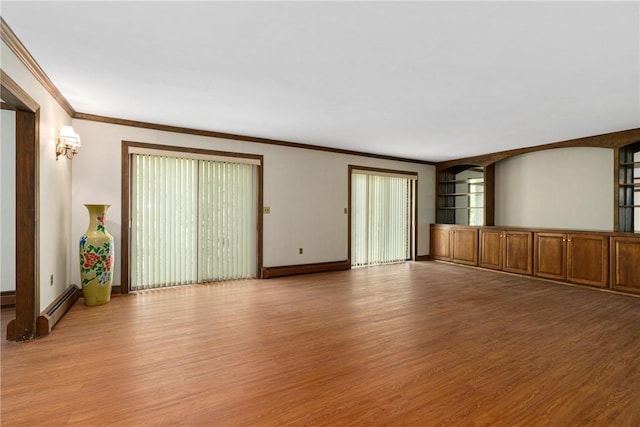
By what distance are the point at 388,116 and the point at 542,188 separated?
412 cm

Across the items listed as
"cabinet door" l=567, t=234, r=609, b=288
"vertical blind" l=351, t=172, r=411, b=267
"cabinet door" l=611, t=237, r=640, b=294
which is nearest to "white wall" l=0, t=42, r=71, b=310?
"vertical blind" l=351, t=172, r=411, b=267

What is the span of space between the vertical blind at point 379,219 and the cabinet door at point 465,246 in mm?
1022

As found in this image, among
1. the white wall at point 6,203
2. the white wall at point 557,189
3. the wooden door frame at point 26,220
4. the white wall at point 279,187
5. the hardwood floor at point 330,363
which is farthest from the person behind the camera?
the white wall at point 557,189

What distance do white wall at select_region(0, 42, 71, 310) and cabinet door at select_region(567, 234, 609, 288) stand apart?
724 cm

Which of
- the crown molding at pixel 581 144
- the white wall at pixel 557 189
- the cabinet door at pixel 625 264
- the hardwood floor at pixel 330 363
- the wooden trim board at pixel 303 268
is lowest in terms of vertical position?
the hardwood floor at pixel 330 363

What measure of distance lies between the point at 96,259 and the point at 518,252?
22.4ft

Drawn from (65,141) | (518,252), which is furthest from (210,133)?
(518,252)

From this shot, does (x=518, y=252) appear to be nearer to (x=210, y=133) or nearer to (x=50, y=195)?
(x=210, y=133)

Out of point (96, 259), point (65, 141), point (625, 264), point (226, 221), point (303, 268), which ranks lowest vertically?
point (303, 268)

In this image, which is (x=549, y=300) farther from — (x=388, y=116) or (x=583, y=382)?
(x=388, y=116)

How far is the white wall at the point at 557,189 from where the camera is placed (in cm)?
561

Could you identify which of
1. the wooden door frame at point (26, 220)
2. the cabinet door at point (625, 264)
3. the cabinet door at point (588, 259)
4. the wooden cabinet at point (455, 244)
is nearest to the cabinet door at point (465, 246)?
the wooden cabinet at point (455, 244)

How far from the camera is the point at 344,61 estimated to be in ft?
9.01

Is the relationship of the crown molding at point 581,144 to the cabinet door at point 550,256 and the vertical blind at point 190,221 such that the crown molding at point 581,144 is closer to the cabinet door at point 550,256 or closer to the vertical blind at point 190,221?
the cabinet door at point 550,256
